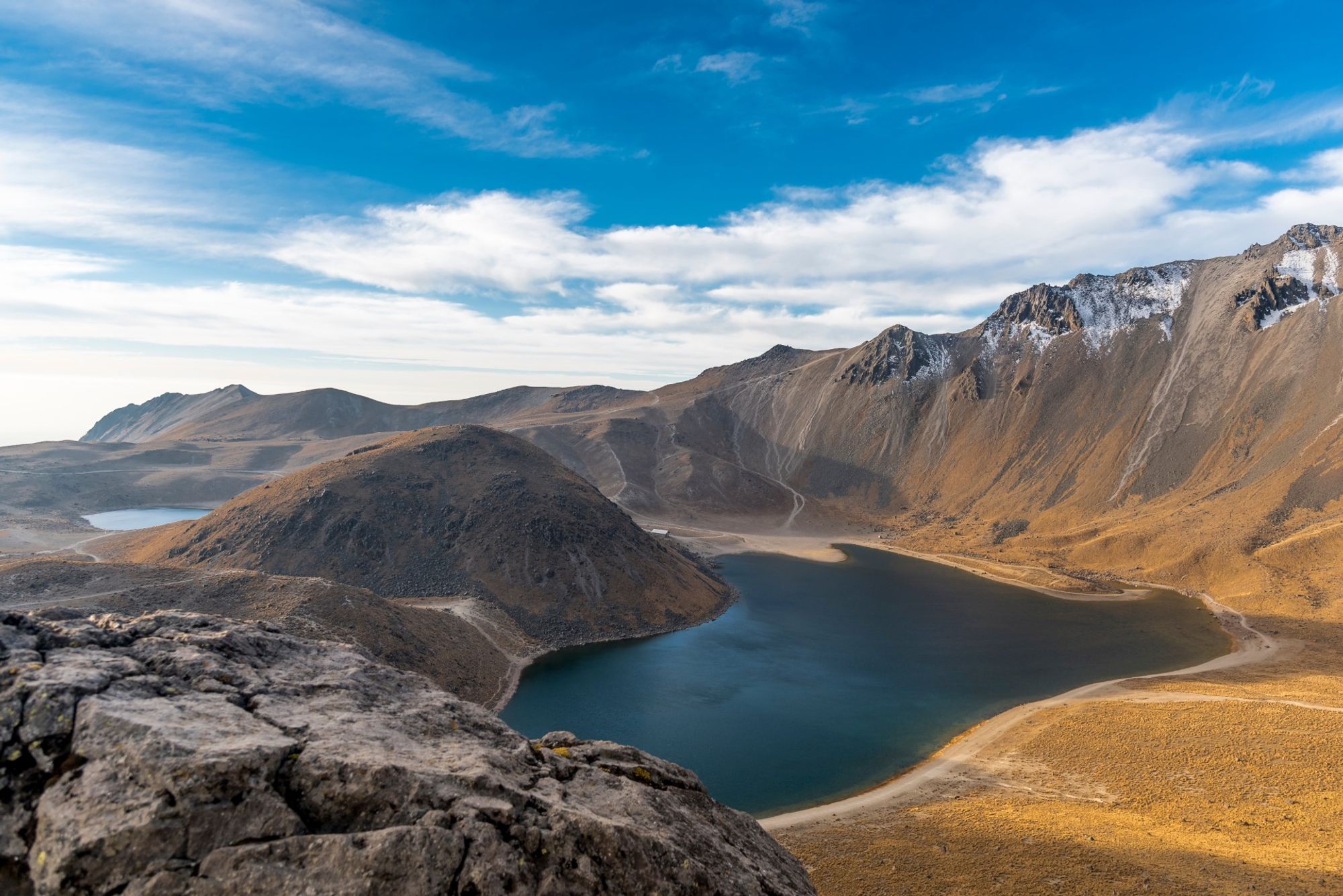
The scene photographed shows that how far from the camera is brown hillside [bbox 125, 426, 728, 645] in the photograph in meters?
74.0

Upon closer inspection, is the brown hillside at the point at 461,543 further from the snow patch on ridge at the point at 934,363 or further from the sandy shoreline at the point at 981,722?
the snow patch on ridge at the point at 934,363

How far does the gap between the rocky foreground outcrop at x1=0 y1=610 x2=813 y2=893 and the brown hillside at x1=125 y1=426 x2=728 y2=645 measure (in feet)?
184

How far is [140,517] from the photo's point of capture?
449 feet

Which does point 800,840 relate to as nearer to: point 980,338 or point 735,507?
point 735,507

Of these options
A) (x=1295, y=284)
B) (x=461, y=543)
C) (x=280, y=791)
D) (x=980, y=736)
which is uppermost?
(x=1295, y=284)

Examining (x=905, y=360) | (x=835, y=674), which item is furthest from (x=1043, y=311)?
Result: (x=835, y=674)

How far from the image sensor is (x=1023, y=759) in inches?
1656

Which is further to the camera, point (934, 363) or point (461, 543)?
point (934, 363)

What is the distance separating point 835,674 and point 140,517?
499ft

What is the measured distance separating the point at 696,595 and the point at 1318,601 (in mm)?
74317

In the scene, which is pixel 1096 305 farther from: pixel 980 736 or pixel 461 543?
pixel 461 543

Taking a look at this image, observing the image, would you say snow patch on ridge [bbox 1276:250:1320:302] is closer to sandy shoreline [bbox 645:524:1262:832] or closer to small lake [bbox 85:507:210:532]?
sandy shoreline [bbox 645:524:1262:832]

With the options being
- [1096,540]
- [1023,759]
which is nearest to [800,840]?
[1023,759]

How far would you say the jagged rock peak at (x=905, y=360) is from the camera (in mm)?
188375
